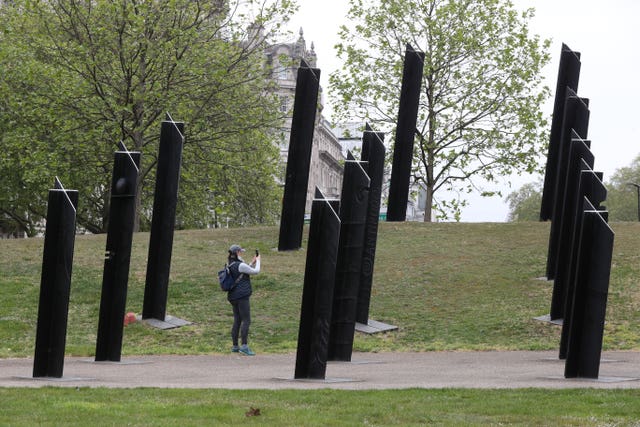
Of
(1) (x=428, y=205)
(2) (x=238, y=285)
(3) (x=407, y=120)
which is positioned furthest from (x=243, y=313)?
(1) (x=428, y=205)

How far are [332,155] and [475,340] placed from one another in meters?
94.4

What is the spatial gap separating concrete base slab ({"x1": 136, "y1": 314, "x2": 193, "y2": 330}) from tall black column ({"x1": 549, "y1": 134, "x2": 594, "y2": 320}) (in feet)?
24.9

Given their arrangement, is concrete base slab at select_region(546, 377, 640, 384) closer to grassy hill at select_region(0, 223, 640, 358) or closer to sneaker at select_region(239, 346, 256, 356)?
grassy hill at select_region(0, 223, 640, 358)

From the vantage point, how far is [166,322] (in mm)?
22109

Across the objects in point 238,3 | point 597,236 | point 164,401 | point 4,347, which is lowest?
point 4,347

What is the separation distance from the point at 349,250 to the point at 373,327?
5.76 metres

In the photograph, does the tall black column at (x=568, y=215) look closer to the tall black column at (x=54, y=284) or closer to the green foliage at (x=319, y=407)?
the green foliage at (x=319, y=407)

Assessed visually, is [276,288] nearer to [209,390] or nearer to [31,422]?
[209,390]

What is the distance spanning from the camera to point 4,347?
19.9 meters

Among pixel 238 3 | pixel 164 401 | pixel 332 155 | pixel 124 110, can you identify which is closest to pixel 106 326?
pixel 164 401

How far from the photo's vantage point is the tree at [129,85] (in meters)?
35.7

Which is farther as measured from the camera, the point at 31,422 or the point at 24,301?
the point at 24,301

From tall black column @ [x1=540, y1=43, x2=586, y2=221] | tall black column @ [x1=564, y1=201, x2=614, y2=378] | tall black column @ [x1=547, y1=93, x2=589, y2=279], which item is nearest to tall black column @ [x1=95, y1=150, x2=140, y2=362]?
tall black column @ [x1=564, y1=201, x2=614, y2=378]

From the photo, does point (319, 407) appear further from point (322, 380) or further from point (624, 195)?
point (624, 195)
